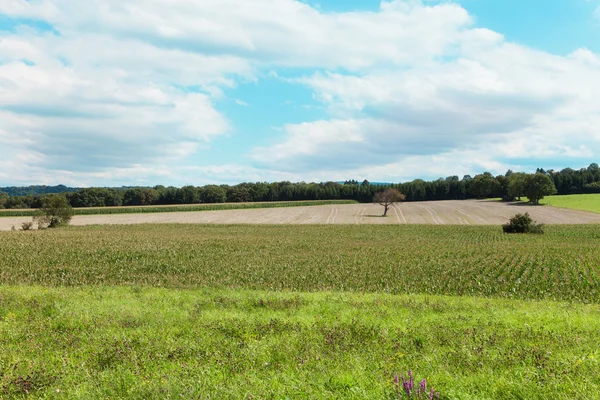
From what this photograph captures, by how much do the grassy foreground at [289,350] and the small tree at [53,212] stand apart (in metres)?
64.1

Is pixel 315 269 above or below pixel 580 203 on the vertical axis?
below

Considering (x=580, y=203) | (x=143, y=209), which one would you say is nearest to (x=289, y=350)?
(x=143, y=209)

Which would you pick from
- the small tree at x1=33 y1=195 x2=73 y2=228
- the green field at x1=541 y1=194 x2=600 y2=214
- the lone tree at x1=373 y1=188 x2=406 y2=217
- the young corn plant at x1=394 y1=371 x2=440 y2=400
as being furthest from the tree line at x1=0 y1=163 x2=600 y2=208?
the young corn plant at x1=394 y1=371 x2=440 y2=400

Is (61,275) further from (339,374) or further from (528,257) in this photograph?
(528,257)

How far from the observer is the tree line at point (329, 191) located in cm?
12888

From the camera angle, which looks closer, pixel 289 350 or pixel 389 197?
pixel 289 350

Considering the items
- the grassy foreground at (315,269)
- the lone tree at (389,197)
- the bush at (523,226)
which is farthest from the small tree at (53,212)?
the bush at (523,226)

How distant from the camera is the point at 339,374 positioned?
6.77 metres

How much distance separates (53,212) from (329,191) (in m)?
122

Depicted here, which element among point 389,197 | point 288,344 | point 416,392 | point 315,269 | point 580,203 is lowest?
point 315,269

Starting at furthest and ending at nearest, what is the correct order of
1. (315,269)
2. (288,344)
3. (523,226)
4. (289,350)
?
(523,226) → (315,269) → (288,344) → (289,350)

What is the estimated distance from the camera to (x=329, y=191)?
577 ft

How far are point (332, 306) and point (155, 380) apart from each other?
6.97m

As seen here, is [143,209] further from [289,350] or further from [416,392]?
[416,392]
